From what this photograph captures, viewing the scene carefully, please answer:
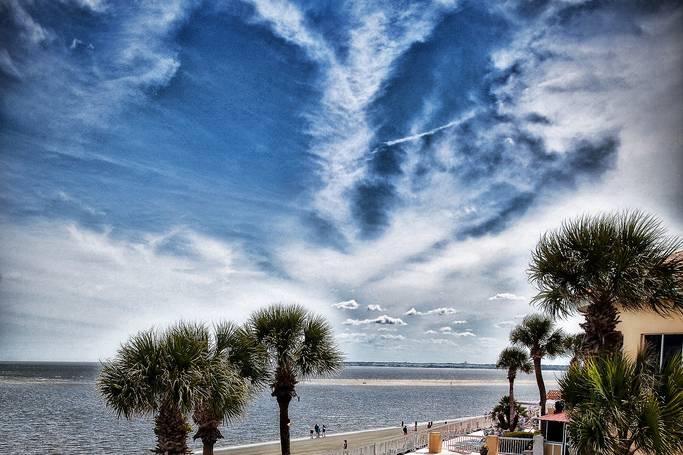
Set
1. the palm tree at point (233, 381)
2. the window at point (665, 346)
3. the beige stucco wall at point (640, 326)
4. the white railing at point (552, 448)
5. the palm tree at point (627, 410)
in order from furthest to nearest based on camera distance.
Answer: the white railing at point (552, 448) → the palm tree at point (233, 381) → the beige stucco wall at point (640, 326) → the window at point (665, 346) → the palm tree at point (627, 410)

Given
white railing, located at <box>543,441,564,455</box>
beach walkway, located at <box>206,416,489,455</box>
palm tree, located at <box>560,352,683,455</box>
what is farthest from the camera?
beach walkway, located at <box>206,416,489,455</box>

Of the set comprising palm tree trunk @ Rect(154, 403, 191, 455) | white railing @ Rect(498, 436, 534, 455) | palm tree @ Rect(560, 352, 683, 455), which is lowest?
white railing @ Rect(498, 436, 534, 455)

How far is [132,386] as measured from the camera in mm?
13273

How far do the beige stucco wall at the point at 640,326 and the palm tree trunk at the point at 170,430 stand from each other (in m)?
10.5

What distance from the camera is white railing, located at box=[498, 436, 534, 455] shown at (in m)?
23.2

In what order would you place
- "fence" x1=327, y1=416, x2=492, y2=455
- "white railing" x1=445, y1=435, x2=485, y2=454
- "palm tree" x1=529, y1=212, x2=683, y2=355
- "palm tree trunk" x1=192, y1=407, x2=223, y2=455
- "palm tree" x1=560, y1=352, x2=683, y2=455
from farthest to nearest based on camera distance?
1. "white railing" x1=445, y1=435, x2=485, y2=454
2. "fence" x1=327, y1=416, x2=492, y2=455
3. "palm tree trunk" x1=192, y1=407, x2=223, y2=455
4. "palm tree" x1=529, y1=212, x2=683, y2=355
5. "palm tree" x1=560, y1=352, x2=683, y2=455

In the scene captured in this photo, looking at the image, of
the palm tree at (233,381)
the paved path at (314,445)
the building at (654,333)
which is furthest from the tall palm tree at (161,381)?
the paved path at (314,445)

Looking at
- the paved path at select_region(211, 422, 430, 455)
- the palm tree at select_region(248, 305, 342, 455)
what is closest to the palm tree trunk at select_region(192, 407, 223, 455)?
the palm tree at select_region(248, 305, 342, 455)

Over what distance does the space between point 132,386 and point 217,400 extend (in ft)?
8.05

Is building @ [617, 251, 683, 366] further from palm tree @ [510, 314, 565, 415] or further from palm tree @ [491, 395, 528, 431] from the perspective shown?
palm tree @ [510, 314, 565, 415]

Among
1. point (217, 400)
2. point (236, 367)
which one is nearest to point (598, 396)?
point (217, 400)

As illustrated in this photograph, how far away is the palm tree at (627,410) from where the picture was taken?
9.85 m

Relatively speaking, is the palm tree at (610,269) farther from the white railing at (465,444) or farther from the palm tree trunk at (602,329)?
the white railing at (465,444)

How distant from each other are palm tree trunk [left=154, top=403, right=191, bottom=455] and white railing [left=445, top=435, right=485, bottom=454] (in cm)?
1449
